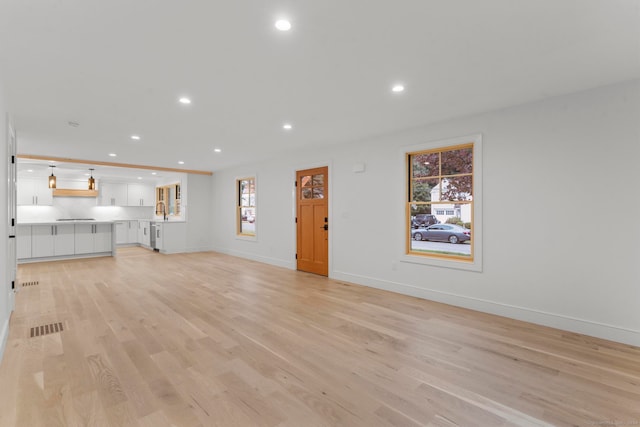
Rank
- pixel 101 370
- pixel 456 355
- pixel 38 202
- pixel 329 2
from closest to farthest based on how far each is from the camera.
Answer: pixel 329 2, pixel 101 370, pixel 456 355, pixel 38 202

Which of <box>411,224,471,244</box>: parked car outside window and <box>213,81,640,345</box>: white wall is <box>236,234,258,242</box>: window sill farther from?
<box>411,224,471,244</box>: parked car outside window

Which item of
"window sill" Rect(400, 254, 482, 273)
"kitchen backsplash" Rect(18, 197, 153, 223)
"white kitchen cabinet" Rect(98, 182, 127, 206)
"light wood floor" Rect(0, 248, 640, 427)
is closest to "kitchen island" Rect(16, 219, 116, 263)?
"kitchen backsplash" Rect(18, 197, 153, 223)

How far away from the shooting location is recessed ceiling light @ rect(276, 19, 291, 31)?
2.06 m

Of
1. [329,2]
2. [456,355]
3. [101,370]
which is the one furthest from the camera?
[456,355]

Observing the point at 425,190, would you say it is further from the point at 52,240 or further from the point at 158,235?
the point at 52,240

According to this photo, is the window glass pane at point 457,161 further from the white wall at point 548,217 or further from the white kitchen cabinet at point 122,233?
the white kitchen cabinet at point 122,233

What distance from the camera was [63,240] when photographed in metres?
7.59

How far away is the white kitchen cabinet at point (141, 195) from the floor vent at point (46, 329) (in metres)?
8.77

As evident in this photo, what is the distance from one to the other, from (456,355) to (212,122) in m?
4.13

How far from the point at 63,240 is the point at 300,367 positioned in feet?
26.6

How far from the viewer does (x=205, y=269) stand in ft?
21.6

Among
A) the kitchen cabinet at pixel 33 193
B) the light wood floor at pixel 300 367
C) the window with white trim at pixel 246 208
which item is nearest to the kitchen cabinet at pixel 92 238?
the kitchen cabinet at pixel 33 193

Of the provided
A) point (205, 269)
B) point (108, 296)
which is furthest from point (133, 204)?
point (108, 296)

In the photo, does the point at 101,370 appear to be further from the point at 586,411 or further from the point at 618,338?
the point at 618,338
